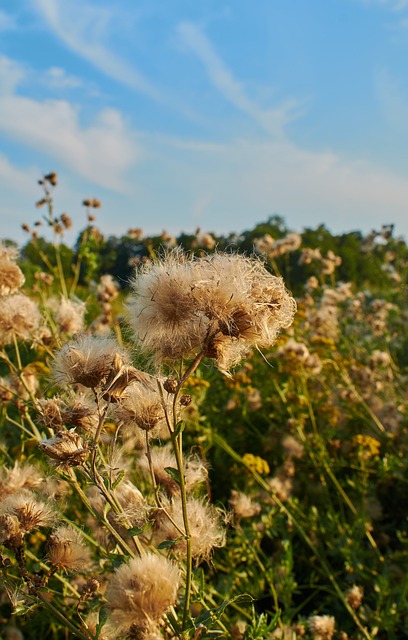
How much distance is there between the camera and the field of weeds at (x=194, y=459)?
4.77 feet

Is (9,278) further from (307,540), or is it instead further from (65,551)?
(307,540)

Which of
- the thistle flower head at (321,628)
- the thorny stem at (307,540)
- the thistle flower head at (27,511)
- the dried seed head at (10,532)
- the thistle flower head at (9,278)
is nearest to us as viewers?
the dried seed head at (10,532)

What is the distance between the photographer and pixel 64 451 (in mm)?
1410

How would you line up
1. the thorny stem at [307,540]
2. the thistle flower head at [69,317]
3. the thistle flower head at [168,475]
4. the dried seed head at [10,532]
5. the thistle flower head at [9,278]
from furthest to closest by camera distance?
the thistle flower head at [69,317] < the thorny stem at [307,540] < the thistle flower head at [9,278] < the thistle flower head at [168,475] < the dried seed head at [10,532]

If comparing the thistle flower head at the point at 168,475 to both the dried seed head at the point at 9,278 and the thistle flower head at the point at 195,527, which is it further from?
the dried seed head at the point at 9,278

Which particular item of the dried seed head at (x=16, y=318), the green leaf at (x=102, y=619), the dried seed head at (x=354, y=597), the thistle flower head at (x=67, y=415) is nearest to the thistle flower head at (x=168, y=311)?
the thistle flower head at (x=67, y=415)

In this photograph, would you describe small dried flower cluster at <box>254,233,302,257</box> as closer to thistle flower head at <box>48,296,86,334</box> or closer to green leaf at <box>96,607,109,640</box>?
thistle flower head at <box>48,296,86,334</box>

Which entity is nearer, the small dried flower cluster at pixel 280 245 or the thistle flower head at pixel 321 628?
the thistle flower head at pixel 321 628

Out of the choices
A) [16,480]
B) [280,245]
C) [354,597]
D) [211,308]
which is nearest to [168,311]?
[211,308]

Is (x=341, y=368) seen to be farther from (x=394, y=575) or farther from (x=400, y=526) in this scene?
(x=394, y=575)

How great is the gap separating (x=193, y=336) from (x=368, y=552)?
2.59 meters

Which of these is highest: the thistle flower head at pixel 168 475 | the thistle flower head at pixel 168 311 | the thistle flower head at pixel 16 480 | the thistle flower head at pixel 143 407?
the thistle flower head at pixel 168 311

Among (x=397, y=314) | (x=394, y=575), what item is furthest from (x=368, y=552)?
(x=397, y=314)

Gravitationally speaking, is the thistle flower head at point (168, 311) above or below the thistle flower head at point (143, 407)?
above
